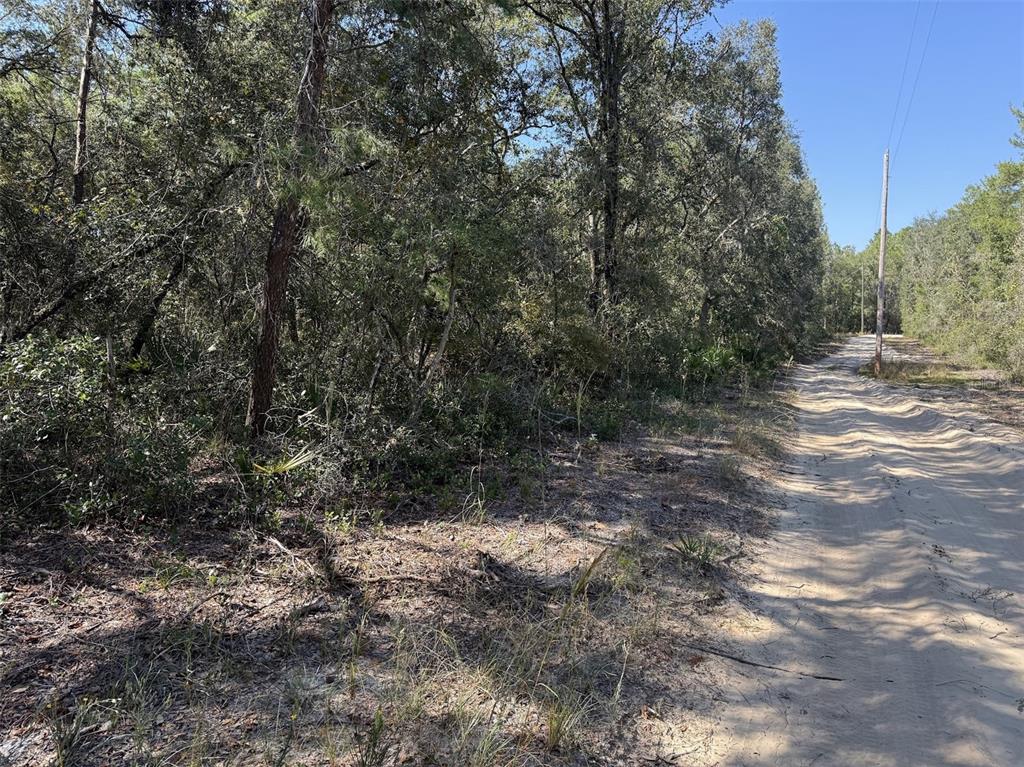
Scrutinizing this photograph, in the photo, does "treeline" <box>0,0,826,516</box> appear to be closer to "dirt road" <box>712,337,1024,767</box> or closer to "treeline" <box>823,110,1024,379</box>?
"dirt road" <box>712,337,1024,767</box>

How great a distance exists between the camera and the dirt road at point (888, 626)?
10.1 ft

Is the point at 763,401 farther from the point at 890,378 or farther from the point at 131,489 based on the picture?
the point at 131,489

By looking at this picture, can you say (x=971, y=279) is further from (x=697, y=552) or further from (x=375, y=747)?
(x=375, y=747)

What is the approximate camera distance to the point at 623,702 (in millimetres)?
3359

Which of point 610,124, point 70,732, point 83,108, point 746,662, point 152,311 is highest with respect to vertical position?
point 610,124

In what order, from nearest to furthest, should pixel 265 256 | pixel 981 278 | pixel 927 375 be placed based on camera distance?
pixel 265 256, pixel 927 375, pixel 981 278

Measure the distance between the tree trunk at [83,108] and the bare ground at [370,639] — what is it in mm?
4693

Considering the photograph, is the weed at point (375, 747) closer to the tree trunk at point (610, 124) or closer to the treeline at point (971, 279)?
the tree trunk at point (610, 124)

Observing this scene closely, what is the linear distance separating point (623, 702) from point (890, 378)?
887 inches

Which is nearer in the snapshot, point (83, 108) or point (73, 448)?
point (73, 448)

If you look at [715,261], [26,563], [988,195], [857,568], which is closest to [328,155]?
[26,563]

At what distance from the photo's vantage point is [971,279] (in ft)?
110

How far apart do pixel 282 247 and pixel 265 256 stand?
2.28ft

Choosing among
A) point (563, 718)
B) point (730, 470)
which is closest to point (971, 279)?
point (730, 470)
